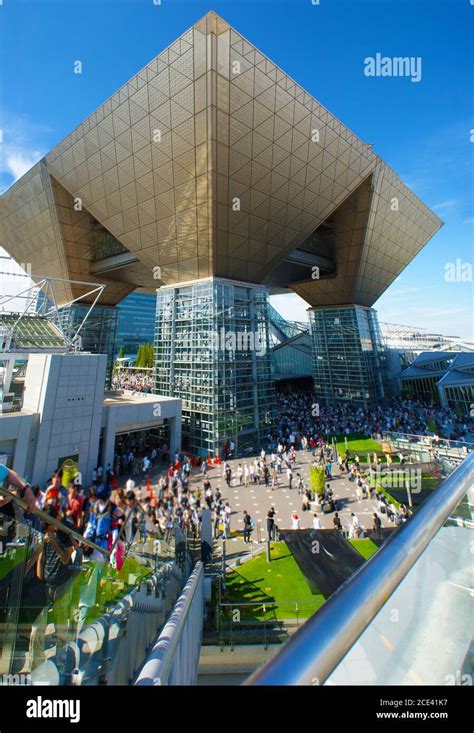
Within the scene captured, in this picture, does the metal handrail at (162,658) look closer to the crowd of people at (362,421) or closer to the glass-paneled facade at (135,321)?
the crowd of people at (362,421)

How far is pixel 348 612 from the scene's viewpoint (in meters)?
0.79

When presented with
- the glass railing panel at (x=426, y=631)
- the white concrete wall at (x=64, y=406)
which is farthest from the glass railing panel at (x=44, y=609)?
the white concrete wall at (x=64, y=406)

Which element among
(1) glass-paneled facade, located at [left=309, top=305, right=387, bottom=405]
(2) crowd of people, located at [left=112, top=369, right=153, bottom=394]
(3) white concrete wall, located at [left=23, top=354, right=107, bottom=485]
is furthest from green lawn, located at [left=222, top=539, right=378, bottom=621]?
(2) crowd of people, located at [left=112, top=369, right=153, bottom=394]

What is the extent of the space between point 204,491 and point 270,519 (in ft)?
14.2

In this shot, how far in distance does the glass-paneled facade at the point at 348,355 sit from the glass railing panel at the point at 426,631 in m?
31.2

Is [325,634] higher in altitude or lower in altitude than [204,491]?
higher

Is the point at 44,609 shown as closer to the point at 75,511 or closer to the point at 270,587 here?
the point at 75,511

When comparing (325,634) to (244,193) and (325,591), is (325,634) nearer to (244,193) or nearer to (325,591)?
(325,591)

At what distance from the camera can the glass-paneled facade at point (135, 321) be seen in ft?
264

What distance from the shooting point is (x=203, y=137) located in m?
14.6

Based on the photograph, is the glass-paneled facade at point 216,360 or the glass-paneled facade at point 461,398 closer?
the glass-paneled facade at point 216,360

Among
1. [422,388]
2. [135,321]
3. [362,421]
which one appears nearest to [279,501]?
[362,421]

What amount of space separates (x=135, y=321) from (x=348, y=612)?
8720 centimetres

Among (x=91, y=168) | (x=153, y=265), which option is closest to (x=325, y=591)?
(x=153, y=265)
